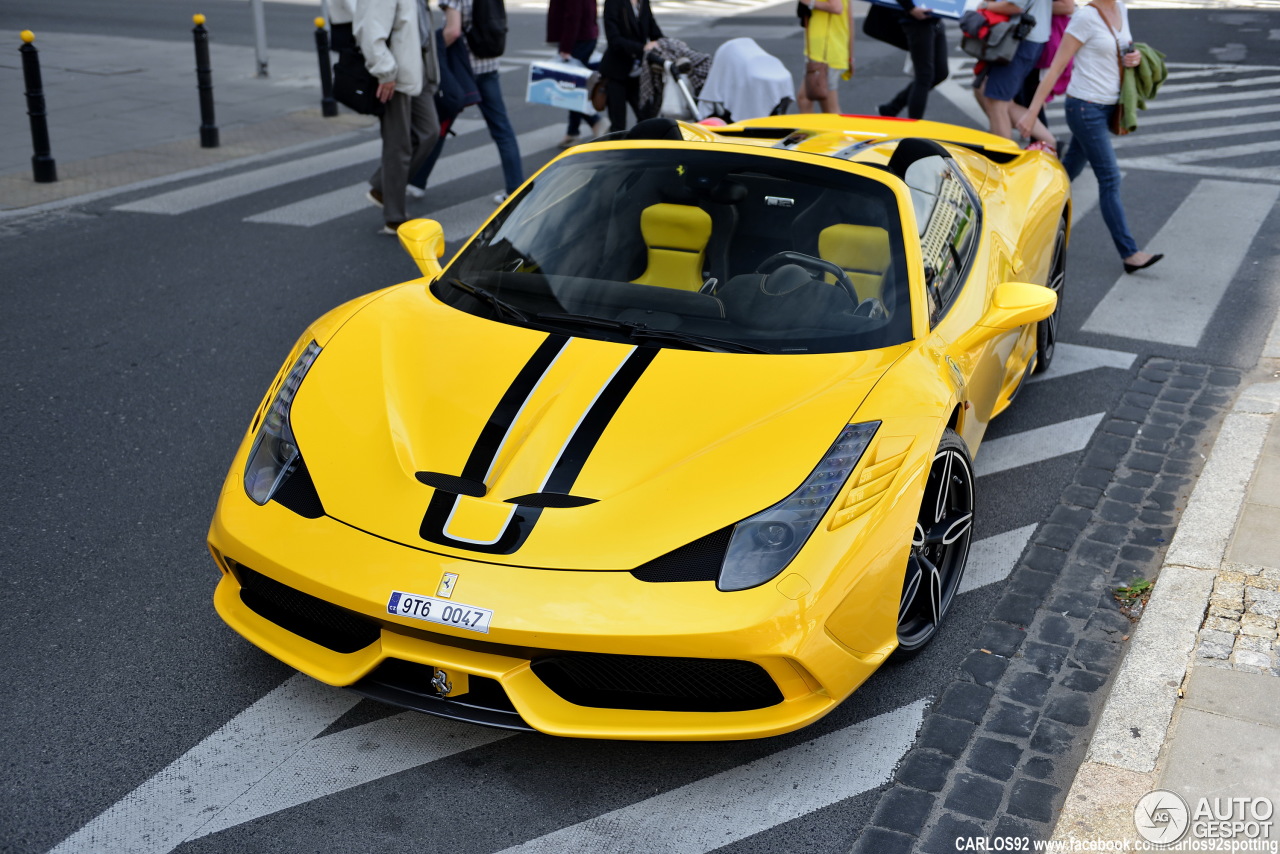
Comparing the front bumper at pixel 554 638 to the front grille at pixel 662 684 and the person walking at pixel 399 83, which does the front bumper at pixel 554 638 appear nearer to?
the front grille at pixel 662 684

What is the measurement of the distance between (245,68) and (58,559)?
1274cm

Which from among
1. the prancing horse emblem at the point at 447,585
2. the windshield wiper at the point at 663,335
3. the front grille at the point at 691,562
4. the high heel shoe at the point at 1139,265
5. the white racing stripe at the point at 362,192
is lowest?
the white racing stripe at the point at 362,192

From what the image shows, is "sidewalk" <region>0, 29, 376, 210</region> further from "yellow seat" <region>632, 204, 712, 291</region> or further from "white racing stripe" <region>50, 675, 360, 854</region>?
"white racing stripe" <region>50, 675, 360, 854</region>

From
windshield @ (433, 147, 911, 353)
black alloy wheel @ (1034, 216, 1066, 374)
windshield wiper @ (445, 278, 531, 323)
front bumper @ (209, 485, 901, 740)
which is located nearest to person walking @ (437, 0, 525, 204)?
black alloy wheel @ (1034, 216, 1066, 374)

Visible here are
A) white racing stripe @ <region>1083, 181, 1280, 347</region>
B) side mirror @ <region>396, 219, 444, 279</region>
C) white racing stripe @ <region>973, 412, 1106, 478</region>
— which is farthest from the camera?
white racing stripe @ <region>1083, 181, 1280, 347</region>

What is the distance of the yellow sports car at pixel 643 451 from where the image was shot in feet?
10.3

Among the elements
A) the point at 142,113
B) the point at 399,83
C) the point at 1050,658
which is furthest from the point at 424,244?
the point at 142,113

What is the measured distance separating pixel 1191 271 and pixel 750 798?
6.04 meters

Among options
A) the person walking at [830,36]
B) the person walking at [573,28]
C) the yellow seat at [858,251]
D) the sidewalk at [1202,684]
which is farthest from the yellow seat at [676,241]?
the person walking at [830,36]

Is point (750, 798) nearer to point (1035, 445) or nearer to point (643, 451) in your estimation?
point (643, 451)

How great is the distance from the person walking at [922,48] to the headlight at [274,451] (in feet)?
25.4

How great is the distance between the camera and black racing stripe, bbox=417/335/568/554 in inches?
127

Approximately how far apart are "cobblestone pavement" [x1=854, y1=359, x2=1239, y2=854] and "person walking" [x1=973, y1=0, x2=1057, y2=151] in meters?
4.40

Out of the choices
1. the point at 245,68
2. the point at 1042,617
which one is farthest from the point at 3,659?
the point at 245,68
